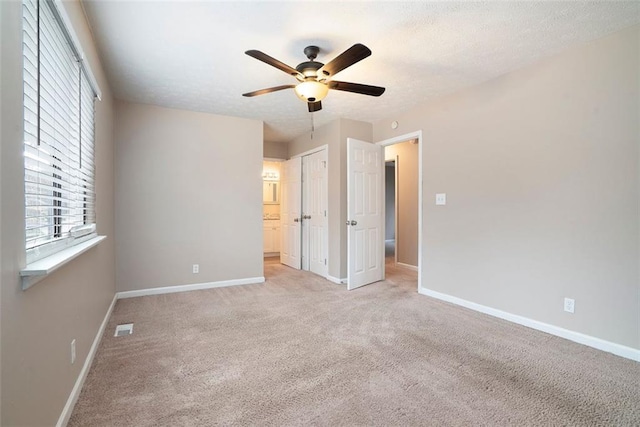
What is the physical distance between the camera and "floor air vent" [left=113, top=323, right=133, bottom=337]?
2707 millimetres

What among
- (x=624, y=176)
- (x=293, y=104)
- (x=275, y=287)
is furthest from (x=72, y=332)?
(x=624, y=176)

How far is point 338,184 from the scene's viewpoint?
14.7 feet

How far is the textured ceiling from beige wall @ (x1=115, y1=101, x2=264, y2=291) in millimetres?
691

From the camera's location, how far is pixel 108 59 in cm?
274

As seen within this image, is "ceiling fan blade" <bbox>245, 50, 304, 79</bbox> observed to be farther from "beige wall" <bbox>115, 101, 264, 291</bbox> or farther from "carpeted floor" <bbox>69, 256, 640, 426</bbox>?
"beige wall" <bbox>115, 101, 264, 291</bbox>

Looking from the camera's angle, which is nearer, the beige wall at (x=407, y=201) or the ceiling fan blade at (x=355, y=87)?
the ceiling fan blade at (x=355, y=87)

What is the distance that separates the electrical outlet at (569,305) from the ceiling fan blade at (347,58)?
2.63m

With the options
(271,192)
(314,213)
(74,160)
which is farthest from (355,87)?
(271,192)

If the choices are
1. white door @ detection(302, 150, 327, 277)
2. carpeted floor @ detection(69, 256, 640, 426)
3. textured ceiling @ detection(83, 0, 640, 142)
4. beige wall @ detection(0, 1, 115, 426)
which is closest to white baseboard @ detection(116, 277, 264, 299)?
carpeted floor @ detection(69, 256, 640, 426)

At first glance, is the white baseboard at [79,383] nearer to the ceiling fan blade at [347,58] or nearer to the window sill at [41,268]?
the window sill at [41,268]

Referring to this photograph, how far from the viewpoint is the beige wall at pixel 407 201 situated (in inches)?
217

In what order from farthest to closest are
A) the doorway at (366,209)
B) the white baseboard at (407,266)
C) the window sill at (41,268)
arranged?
the white baseboard at (407,266), the doorway at (366,209), the window sill at (41,268)

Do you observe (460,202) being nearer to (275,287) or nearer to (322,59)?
(322,59)

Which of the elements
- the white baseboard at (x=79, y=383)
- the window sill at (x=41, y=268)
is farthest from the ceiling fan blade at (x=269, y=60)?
the white baseboard at (x=79, y=383)
